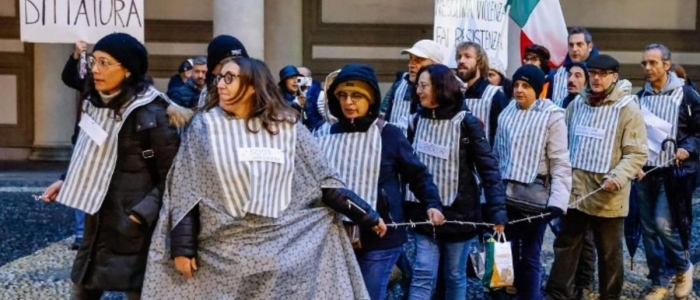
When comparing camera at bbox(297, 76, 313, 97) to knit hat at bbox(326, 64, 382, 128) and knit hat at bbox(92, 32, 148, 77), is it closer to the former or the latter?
knit hat at bbox(326, 64, 382, 128)

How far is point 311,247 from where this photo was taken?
4.21 m

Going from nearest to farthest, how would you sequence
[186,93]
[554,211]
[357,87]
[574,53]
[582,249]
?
[357,87] < [554,211] < [582,249] < [574,53] < [186,93]

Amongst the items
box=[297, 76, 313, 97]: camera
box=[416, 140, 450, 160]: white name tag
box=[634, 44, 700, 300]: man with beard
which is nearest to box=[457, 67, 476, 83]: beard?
box=[416, 140, 450, 160]: white name tag

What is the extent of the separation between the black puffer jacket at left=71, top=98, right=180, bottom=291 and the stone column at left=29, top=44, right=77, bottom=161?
9371 millimetres

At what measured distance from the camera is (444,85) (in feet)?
16.9

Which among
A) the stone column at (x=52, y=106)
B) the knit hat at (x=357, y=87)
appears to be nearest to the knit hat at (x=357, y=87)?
the knit hat at (x=357, y=87)

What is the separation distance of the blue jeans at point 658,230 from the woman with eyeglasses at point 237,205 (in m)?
3.10

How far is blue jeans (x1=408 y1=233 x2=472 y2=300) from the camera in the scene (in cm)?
523

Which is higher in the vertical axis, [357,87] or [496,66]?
[496,66]

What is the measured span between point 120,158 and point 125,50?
433 millimetres

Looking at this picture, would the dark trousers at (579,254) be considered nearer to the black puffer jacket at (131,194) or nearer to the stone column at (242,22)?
the black puffer jacket at (131,194)

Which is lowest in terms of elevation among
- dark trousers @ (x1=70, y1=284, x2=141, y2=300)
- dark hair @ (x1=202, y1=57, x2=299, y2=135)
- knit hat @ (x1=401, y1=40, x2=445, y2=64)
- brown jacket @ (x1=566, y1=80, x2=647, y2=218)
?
dark trousers @ (x1=70, y1=284, x2=141, y2=300)

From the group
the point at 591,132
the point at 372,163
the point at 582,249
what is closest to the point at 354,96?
the point at 372,163

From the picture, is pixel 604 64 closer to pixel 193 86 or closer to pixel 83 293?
pixel 193 86
